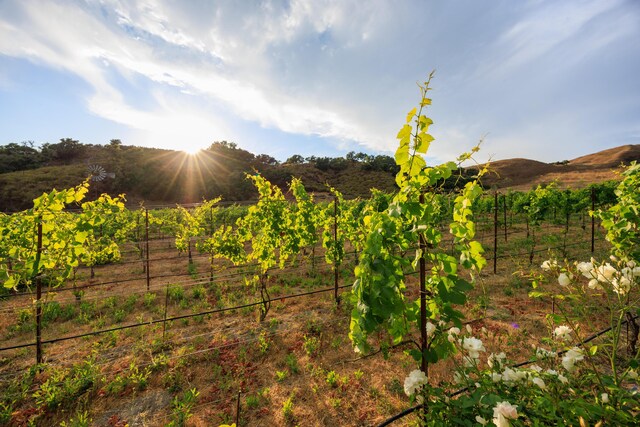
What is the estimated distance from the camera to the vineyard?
179 cm

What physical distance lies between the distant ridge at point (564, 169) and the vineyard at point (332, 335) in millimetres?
54178

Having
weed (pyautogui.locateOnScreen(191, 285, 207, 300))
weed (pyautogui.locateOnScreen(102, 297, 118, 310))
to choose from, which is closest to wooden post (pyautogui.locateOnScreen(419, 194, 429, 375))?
weed (pyautogui.locateOnScreen(191, 285, 207, 300))

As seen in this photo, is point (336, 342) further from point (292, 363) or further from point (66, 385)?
point (66, 385)

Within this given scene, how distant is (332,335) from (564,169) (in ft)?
259

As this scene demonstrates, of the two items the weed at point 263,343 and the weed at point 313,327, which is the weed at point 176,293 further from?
the weed at point 313,327

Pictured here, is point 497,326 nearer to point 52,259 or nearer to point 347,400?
point 347,400

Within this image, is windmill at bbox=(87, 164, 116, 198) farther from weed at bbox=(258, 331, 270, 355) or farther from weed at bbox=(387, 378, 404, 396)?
weed at bbox=(387, 378, 404, 396)

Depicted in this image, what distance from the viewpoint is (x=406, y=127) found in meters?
1.88

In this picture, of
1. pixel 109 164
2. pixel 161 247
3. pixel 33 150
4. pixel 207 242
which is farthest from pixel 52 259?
pixel 33 150

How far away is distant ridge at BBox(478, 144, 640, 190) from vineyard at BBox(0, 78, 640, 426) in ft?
178

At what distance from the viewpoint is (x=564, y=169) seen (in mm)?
61500

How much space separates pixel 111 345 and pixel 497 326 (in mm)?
7804

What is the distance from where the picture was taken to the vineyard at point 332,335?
70.3 inches

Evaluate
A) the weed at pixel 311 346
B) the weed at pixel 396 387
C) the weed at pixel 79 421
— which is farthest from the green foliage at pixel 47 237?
the weed at pixel 396 387
